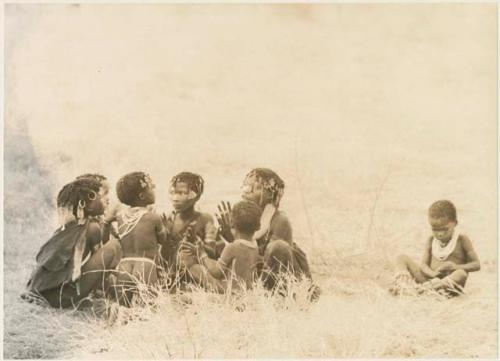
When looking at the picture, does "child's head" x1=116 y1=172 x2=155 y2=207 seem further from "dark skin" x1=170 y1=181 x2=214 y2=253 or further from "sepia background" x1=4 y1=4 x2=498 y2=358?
"dark skin" x1=170 y1=181 x2=214 y2=253

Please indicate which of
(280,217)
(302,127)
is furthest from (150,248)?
(302,127)

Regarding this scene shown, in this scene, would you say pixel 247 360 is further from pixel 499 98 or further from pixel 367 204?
pixel 499 98

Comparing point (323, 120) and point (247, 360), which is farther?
point (323, 120)

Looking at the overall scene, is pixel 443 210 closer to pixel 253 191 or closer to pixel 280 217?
pixel 280 217

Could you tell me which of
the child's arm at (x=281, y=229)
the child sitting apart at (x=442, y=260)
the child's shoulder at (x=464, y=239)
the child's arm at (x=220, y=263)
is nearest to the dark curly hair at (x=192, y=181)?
the child's arm at (x=220, y=263)

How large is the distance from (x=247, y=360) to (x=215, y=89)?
7.07 feet

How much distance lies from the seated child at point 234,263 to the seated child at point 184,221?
0.07 metres

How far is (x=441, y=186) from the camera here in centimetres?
676

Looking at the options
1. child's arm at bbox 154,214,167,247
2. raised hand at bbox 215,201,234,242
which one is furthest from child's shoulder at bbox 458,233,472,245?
child's arm at bbox 154,214,167,247

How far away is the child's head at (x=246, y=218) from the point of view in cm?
641

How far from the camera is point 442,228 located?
6.64m

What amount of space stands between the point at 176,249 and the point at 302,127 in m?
1.41

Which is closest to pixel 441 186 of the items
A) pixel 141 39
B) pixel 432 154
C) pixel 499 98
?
pixel 432 154

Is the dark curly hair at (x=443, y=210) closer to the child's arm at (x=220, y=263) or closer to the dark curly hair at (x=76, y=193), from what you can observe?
the child's arm at (x=220, y=263)
